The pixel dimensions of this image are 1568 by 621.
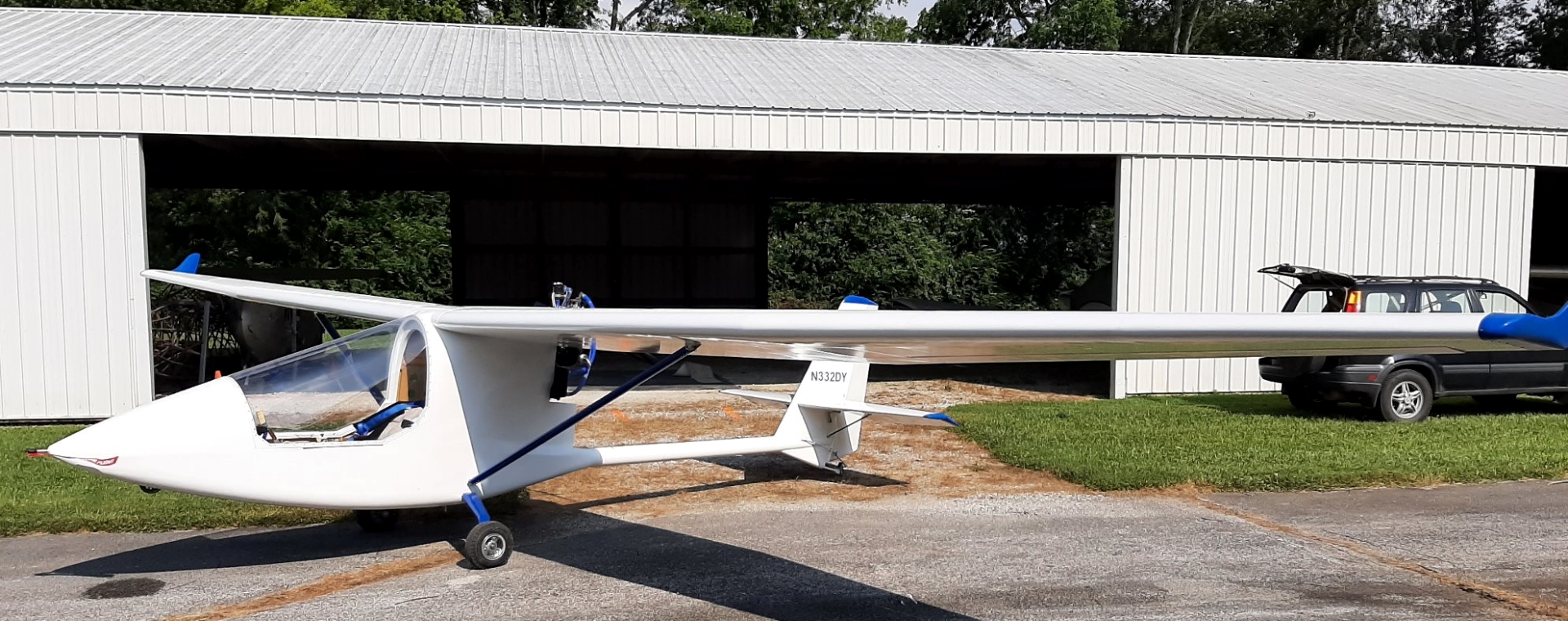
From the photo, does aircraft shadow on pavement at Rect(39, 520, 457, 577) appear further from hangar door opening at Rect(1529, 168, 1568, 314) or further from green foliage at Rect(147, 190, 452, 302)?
green foliage at Rect(147, 190, 452, 302)

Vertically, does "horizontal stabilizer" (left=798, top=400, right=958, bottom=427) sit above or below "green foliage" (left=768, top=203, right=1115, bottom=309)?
below

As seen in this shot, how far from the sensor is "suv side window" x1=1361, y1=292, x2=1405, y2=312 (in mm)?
9883

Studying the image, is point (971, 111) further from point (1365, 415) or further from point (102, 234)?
point (102, 234)

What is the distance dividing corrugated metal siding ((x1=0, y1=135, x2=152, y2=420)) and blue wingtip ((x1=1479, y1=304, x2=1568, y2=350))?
1115 cm

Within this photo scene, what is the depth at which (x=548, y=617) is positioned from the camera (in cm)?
471

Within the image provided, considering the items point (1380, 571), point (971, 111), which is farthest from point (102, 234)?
point (1380, 571)

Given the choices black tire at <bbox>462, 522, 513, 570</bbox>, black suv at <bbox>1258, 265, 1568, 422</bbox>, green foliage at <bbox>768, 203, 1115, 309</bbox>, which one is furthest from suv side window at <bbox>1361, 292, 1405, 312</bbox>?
green foliage at <bbox>768, 203, 1115, 309</bbox>

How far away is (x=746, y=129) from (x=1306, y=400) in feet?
22.5

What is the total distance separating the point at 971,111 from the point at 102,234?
9.28 meters

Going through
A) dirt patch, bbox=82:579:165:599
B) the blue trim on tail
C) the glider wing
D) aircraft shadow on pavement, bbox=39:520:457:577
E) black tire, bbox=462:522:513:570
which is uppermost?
the glider wing

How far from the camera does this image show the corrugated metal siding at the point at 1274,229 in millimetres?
12211

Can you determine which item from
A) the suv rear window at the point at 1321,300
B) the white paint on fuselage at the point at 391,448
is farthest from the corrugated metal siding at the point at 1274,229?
the white paint on fuselage at the point at 391,448

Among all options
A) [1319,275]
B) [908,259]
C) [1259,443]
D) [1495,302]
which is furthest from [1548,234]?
[1259,443]

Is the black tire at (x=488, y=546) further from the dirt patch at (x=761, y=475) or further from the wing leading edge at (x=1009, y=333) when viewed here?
the dirt patch at (x=761, y=475)
